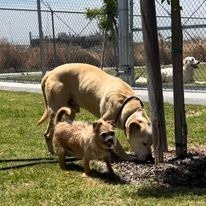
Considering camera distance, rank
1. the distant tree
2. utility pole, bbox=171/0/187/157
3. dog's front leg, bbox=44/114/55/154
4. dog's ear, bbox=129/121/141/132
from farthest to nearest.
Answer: the distant tree, dog's front leg, bbox=44/114/55/154, dog's ear, bbox=129/121/141/132, utility pole, bbox=171/0/187/157

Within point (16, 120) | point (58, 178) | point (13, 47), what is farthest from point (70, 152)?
point (13, 47)

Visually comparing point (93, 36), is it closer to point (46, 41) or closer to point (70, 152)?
point (46, 41)

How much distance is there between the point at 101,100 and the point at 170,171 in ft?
4.82

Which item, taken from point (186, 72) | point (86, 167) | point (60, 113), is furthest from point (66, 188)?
point (186, 72)

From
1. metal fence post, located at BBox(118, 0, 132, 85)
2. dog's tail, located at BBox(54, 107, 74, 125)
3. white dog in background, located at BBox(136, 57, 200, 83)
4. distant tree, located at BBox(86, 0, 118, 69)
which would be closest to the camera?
dog's tail, located at BBox(54, 107, 74, 125)

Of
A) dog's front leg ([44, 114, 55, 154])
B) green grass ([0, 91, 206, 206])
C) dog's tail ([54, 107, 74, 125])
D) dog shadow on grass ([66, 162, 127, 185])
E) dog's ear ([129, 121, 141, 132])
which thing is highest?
dog's tail ([54, 107, 74, 125])

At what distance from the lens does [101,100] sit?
686 centimetres

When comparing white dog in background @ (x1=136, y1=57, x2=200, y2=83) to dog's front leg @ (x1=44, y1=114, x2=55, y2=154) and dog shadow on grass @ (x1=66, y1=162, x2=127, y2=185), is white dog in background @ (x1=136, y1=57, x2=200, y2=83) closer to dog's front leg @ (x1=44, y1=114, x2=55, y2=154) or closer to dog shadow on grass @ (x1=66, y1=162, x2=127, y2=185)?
dog's front leg @ (x1=44, y1=114, x2=55, y2=154)

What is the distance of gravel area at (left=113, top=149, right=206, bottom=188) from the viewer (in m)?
5.61

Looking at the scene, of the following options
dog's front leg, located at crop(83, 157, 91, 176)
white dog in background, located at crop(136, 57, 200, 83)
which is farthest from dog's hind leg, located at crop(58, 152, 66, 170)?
white dog in background, located at crop(136, 57, 200, 83)

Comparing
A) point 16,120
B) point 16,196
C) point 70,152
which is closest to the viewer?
point 16,196

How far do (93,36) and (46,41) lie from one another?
1485 millimetres

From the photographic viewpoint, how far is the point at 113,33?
15828 millimetres

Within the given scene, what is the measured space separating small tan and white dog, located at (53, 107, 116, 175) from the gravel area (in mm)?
287
